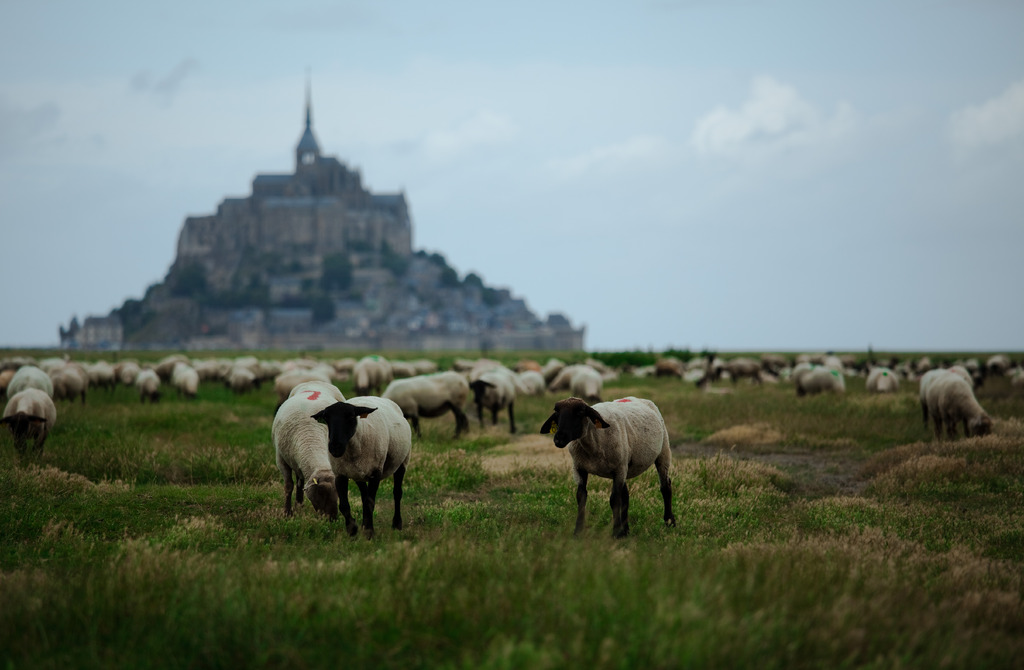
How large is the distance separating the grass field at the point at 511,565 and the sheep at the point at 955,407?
1.33 metres

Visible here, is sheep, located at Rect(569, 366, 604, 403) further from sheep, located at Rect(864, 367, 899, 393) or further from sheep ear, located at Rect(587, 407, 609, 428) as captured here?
sheep ear, located at Rect(587, 407, 609, 428)

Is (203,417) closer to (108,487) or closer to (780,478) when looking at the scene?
(108,487)

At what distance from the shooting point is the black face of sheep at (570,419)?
24.1 ft

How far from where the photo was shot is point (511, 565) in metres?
→ 5.38

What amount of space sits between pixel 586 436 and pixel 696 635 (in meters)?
3.88

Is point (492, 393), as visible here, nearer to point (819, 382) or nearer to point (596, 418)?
A: point (596, 418)

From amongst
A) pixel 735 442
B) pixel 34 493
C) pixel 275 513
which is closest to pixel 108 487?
pixel 34 493

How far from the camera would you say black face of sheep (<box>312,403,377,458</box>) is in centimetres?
749

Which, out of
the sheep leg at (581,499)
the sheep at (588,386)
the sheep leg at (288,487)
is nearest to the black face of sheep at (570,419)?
the sheep leg at (581,499)

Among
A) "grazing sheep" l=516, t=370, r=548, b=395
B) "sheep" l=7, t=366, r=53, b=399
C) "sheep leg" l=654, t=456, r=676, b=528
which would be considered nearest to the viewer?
"sheep leg" l=654, t=456, r=676, b=528

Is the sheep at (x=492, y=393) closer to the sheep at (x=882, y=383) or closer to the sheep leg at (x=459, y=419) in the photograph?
the sheep leg at (x=459, y=419)

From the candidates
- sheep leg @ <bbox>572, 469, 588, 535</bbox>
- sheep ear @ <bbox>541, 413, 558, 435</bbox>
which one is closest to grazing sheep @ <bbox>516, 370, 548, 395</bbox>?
sheep leg @ <bbox>572, 469, 588, 535</bbox>

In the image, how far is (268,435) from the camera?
15.6 m

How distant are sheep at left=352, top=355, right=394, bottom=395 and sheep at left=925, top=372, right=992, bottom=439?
47.1 feet
